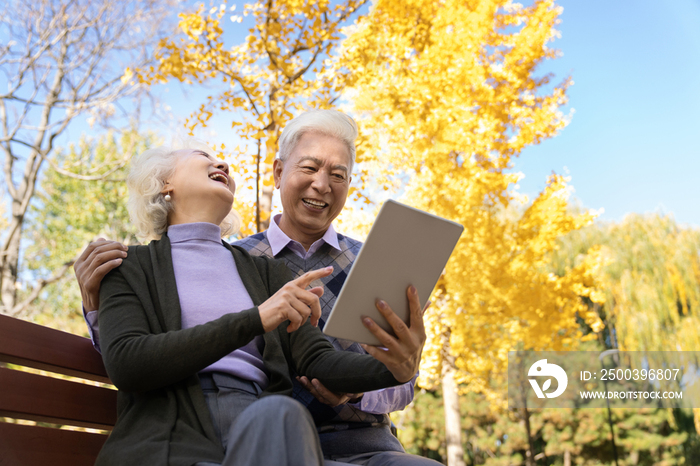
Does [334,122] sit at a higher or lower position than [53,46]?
lower

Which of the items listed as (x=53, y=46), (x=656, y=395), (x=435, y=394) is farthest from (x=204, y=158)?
(x=435, y=394)

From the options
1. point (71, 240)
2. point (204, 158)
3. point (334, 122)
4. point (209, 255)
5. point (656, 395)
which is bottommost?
point (656, 395)

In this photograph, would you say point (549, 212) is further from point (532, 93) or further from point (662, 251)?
point (662, 251)

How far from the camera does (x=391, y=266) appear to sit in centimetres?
118

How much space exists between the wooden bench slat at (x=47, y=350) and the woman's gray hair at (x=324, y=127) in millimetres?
1184

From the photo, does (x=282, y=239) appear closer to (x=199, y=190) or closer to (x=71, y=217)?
(x=199, y=190)

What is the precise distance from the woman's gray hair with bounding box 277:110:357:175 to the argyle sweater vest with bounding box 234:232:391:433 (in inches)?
15.3

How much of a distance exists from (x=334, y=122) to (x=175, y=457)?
154cm

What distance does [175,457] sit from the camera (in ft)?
3.52

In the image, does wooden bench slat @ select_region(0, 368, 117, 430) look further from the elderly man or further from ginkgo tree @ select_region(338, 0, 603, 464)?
ginkgo tree @ select_region(338, 0, 603, 464)

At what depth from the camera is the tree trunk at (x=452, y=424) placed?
6910 millimetres

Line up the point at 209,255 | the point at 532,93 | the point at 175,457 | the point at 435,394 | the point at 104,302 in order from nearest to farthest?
the point at 175,457 → the point at 104,302 → the point at 209,255 → the point at 532,93 → the point at 435,394

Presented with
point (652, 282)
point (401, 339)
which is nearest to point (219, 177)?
point (401, 339)

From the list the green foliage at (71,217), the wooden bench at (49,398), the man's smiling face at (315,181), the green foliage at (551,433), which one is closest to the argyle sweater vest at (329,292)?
the man's smiling face at (315,181)
